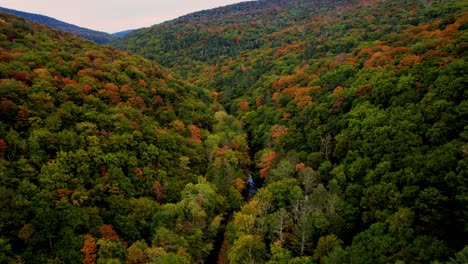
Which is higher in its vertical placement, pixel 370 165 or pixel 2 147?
pixel 2 147

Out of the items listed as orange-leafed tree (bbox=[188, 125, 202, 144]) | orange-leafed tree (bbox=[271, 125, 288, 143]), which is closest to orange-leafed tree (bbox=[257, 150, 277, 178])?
orange-leafed tree (bbox=[271, 125, 288, 143])

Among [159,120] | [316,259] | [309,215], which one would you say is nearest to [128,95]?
[159,120]

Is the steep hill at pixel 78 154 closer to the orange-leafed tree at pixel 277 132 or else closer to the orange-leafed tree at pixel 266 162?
the orange-leafed tree at pixel 266 162

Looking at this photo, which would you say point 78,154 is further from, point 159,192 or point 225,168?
point 225,168

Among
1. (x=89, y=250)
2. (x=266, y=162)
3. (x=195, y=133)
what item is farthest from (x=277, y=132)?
(x=89, y=250)

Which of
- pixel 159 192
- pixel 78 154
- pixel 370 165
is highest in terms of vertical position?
pixel 78 154

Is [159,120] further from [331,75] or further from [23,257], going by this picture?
[331,75]

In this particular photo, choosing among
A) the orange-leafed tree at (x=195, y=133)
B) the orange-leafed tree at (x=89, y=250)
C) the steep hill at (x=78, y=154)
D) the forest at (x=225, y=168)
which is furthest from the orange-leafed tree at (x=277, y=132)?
the orange-leafed tree at (x=89, y=250)

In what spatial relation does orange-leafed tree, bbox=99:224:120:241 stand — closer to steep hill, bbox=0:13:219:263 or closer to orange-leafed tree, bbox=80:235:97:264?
steep hill, bbox=0:13:219:263
